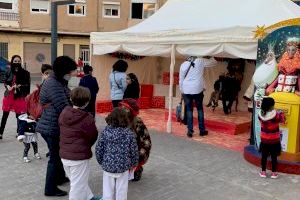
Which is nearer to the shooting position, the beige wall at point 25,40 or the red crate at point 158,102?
the red crate at point 158,102

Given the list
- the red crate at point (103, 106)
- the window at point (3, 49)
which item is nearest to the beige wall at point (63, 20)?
the window at point (3, 49)

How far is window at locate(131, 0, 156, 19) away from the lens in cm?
2995

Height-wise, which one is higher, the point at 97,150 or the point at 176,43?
the point at 176,43

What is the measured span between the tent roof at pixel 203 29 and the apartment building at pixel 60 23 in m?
18.6

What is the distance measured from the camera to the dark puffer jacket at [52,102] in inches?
177

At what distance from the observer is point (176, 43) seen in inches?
321

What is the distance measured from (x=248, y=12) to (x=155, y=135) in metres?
3.43

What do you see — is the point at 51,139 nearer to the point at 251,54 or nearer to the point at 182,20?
the point at 251,54

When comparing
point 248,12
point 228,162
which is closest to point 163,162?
point 228,162

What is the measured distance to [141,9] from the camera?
30234 millimetres

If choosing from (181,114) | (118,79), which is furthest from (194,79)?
(181,114)

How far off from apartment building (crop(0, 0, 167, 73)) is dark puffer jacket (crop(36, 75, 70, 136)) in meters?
23.5

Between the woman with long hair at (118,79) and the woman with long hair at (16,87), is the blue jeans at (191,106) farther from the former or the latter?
the woman with long hair at (16,87)

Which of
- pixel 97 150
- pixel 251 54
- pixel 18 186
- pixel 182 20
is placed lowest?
pixel 18 186
